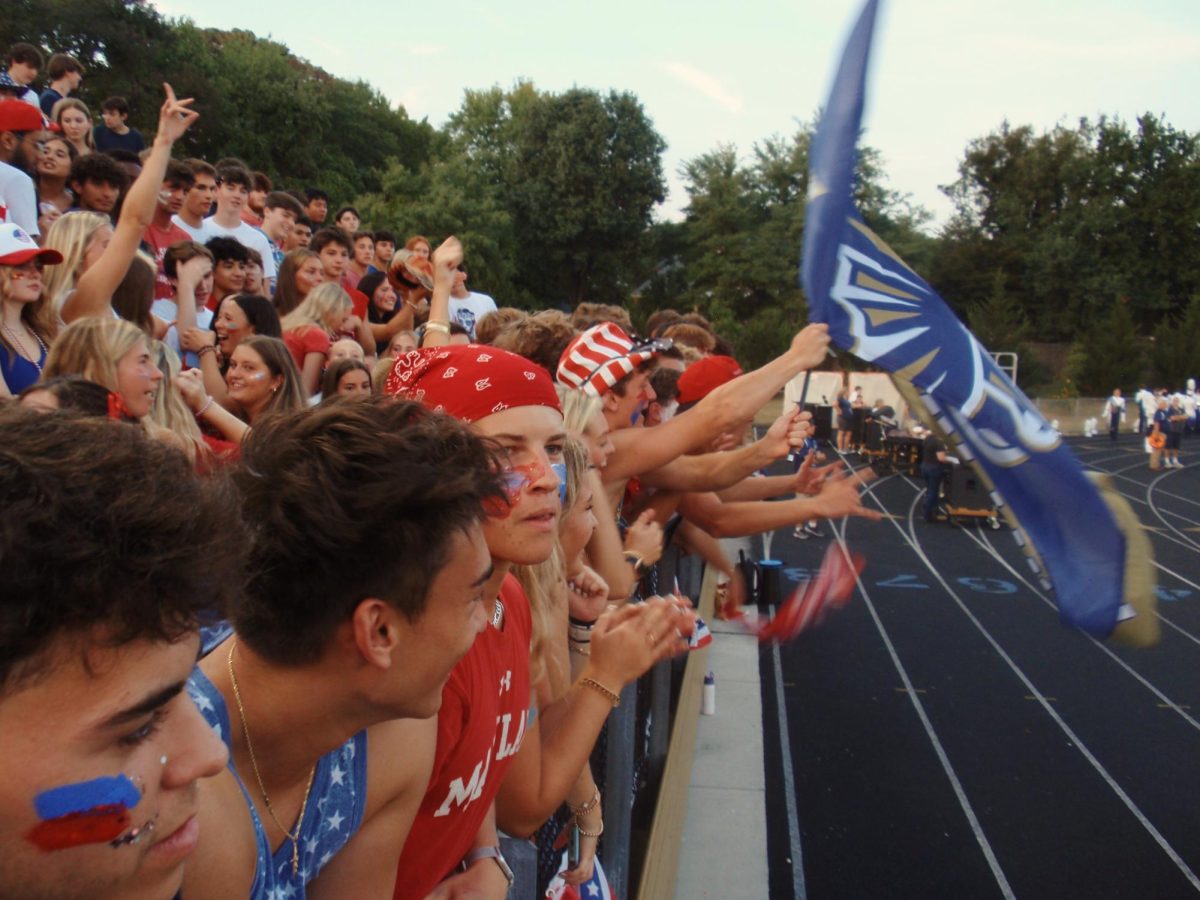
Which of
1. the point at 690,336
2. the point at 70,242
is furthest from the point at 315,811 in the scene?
the point at 690,336

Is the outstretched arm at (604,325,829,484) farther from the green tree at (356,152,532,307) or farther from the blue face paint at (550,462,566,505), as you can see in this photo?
the green tree at (356,152,532,307)

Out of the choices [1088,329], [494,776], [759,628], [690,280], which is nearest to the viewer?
[494,776]

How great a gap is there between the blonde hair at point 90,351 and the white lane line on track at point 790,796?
4.84 m

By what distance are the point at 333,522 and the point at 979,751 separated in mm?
8090

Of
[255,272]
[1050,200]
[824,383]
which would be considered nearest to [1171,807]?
[255,272]

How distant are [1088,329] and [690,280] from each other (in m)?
20.1

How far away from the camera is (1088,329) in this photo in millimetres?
50812

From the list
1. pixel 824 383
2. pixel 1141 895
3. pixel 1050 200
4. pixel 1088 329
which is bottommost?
pixel 1141 895

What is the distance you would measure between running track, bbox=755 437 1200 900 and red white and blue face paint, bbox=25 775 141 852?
404 cm

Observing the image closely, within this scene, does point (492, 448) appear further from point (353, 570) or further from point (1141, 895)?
point (1141, 895)

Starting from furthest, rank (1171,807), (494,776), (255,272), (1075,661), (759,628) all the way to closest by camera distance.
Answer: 1. (1075,661)
2. (759,628)
3. (1171,807)
4. (255,272)
5. (494,776)

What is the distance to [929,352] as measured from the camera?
4402 mm

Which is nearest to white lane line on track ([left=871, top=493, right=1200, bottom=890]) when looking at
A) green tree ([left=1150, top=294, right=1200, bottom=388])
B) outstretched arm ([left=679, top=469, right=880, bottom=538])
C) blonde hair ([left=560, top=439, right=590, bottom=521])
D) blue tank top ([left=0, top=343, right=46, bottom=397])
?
outstretched arm ([left=679, top=469, right=880, bottom=538])

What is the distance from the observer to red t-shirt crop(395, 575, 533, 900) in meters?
1.73
